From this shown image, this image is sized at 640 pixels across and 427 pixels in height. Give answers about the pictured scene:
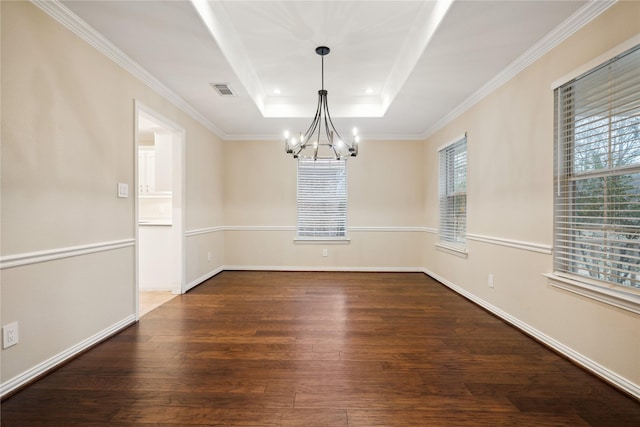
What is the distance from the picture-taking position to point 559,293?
2230mm

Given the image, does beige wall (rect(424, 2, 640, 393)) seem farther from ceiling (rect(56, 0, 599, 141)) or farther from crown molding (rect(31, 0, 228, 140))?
crown molding (rect(31, 0, 228, 140))

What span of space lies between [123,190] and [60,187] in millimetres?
643

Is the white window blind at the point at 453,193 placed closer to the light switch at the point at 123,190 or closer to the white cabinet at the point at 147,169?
the light switch at the point at 123,190

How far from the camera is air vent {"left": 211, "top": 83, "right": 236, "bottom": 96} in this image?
10.4ft

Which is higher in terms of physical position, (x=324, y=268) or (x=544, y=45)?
(x=544, y=45)

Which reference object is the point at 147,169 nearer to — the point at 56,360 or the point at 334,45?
the point at 56,360

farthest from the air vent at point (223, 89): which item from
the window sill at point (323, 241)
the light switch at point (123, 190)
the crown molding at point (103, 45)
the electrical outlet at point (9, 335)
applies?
the window sill at point (323, 241)

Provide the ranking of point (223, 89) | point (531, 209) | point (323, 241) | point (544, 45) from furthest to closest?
point (323, 241)
point (223, 89)
point (531, 209)
point (544, 45)

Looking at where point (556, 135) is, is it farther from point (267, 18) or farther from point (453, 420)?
point (267, 18)

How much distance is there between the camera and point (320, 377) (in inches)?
75.3

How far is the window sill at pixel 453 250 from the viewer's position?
372 centimetres

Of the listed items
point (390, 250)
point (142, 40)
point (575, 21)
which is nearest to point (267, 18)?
point (142, 40)

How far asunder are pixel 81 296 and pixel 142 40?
209 centimetres

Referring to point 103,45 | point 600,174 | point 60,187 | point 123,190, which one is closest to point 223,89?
point 103,45
